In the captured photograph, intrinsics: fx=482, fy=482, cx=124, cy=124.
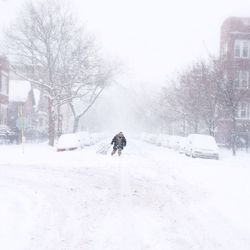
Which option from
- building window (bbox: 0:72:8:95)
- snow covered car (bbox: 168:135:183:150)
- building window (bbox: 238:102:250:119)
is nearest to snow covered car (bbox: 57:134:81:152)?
snow covered car (bbox: 168:135:183:150)

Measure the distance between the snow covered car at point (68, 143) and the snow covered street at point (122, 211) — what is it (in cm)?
1517

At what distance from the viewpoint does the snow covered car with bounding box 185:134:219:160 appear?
96.5ft

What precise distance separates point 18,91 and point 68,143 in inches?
1005

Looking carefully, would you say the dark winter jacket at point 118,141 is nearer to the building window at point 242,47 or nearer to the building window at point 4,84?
the building window at point 4,84

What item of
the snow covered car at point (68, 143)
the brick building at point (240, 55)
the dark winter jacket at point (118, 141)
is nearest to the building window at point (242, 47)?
the brick building at point (240, 55)

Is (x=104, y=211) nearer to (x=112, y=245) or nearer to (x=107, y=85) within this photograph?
(x=112, y=245)

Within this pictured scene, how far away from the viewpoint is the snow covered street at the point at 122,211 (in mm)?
7379

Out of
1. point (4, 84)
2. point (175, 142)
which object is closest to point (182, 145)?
point (175, 142)

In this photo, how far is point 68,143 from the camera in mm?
32500

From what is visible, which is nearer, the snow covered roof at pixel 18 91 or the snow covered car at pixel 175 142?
the snow covered car at pixel 175 142

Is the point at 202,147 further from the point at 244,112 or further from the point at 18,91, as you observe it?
the point at 18,91

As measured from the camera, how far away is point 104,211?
31.8 feet

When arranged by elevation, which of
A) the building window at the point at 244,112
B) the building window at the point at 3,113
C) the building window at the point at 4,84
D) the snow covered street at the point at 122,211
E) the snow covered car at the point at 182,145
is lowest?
the snow covered street at the point at 122,211

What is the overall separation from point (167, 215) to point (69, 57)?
28.1 metres
